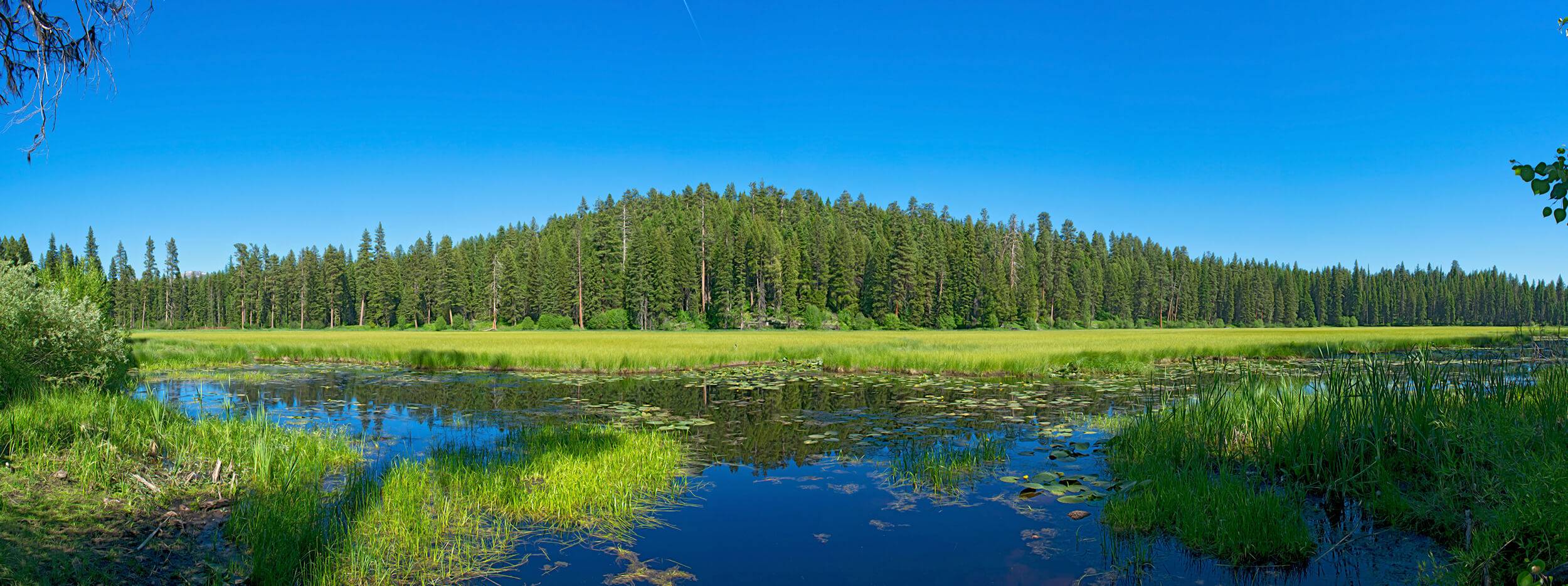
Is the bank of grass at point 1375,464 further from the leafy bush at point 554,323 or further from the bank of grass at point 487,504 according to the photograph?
the leafy bush at point 554,323

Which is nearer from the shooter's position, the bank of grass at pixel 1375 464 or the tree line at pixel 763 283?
the bank of grass at pixel 1375 464

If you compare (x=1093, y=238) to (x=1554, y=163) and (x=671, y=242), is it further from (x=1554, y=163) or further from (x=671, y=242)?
(x=1554, y=163)

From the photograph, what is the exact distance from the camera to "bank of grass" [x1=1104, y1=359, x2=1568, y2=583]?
5.05m

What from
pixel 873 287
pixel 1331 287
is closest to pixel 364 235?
pixel 873 287

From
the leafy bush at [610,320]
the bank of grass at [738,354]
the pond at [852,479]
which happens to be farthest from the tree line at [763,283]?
the pond at [852,479]

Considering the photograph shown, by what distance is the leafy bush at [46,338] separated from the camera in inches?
453

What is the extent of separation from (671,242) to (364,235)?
161 feet

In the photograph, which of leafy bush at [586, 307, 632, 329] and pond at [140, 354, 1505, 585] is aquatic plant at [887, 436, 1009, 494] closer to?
pond at [140, 354, 1505, 585]

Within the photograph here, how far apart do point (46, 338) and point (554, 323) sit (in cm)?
6711

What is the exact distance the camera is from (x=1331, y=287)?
137 m

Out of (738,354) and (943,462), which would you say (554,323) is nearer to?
(738,354)

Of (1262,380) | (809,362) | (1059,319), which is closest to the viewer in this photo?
(1262,380)

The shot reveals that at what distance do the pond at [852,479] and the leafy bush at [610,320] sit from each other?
194 ft

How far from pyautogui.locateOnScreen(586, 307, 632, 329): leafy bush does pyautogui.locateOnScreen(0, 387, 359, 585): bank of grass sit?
68.8 m
